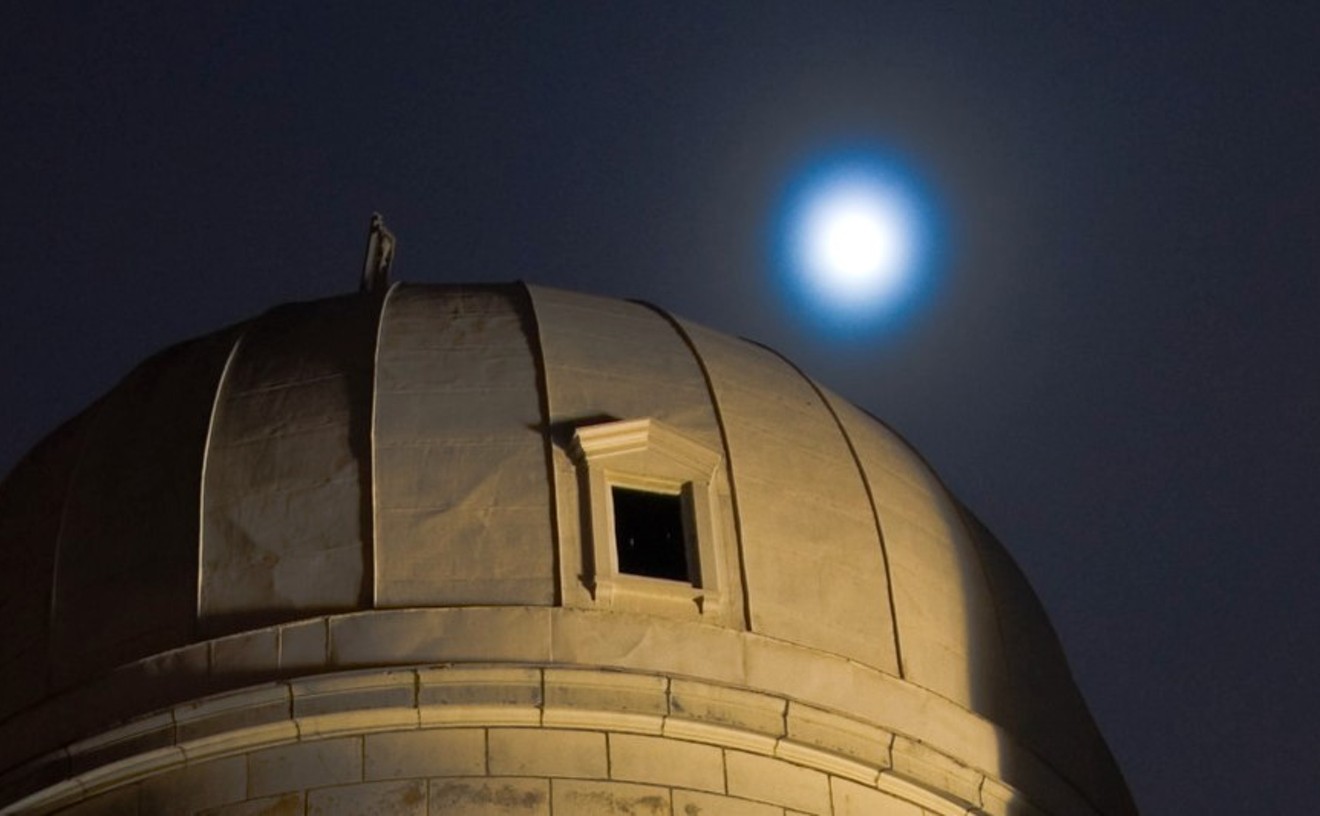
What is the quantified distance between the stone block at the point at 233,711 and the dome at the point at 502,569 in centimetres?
2

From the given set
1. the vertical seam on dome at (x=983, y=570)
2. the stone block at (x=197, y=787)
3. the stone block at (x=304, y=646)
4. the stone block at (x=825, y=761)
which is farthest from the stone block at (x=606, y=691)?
the vertical seam on dome at (x=983, y=570)

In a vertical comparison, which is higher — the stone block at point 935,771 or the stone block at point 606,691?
the stone block at point 606,691

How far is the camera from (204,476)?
33719 mm

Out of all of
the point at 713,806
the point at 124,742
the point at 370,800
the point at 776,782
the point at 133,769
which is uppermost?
the point at 124,742

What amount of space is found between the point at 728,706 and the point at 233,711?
3.80 meters

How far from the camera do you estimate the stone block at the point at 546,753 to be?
3169 cm

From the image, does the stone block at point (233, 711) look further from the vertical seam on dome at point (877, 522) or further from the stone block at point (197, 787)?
the vertical seam on dome at point (877, 522)

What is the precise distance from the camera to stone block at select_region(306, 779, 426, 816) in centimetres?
3142

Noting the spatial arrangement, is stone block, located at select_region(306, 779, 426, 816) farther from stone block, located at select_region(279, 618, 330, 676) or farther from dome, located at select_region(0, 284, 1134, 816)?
stone block, located at select_region(279, 618, 330, 676)

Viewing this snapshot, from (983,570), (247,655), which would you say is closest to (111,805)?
(247,655)

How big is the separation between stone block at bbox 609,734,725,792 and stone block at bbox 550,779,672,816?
0.35ft

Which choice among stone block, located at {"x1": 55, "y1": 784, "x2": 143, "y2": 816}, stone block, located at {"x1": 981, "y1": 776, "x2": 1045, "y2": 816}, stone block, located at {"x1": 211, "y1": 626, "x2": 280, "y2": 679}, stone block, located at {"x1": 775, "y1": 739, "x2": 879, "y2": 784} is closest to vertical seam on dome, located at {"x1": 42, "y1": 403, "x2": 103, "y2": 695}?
stone block, located at {"x1": 55, "y1": 784, "x2": 143, "y2": 816}

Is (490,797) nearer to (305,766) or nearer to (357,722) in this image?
(357,722)

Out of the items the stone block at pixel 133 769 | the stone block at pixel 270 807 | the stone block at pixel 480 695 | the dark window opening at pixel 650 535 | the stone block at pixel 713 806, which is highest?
the dark window opening at pixel 650 535
